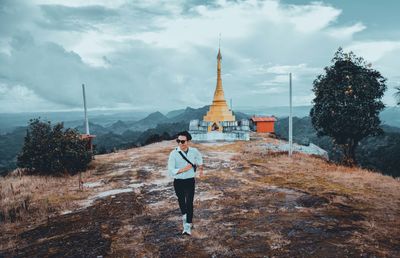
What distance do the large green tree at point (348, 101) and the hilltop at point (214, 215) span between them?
6.74 metres

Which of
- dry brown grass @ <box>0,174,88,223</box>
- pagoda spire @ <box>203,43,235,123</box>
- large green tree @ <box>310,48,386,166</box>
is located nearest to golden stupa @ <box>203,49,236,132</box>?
pagoda spire @ <box>203,43,235,123</box>

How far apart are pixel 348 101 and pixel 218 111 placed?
14.2 m

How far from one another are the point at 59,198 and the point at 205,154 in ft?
37.5

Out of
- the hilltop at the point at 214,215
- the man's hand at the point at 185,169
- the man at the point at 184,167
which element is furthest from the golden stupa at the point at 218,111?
the man's hand at the point at 185,169

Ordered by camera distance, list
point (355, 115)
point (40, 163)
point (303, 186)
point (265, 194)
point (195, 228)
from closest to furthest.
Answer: point (195, 228) → point (265, 194) → point (303, 186) → point (40, 163) → point (355, 115)

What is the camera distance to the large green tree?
2033 centimetres

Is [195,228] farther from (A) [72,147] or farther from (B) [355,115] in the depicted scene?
(B) [355,115]

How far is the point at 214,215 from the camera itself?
28.2ft

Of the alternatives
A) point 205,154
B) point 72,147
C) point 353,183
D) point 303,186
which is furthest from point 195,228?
point 205,154

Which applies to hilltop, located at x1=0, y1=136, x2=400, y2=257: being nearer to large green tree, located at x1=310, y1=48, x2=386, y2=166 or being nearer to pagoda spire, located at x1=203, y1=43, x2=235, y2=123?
large green tree, located at x1=310, y1=48, x2=386, y2=166

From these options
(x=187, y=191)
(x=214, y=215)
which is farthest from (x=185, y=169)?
(x=214, y=215)

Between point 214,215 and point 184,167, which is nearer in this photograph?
point 184,167

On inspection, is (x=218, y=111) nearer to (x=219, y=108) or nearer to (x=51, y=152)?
(x=219, y=108)

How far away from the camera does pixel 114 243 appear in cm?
691
